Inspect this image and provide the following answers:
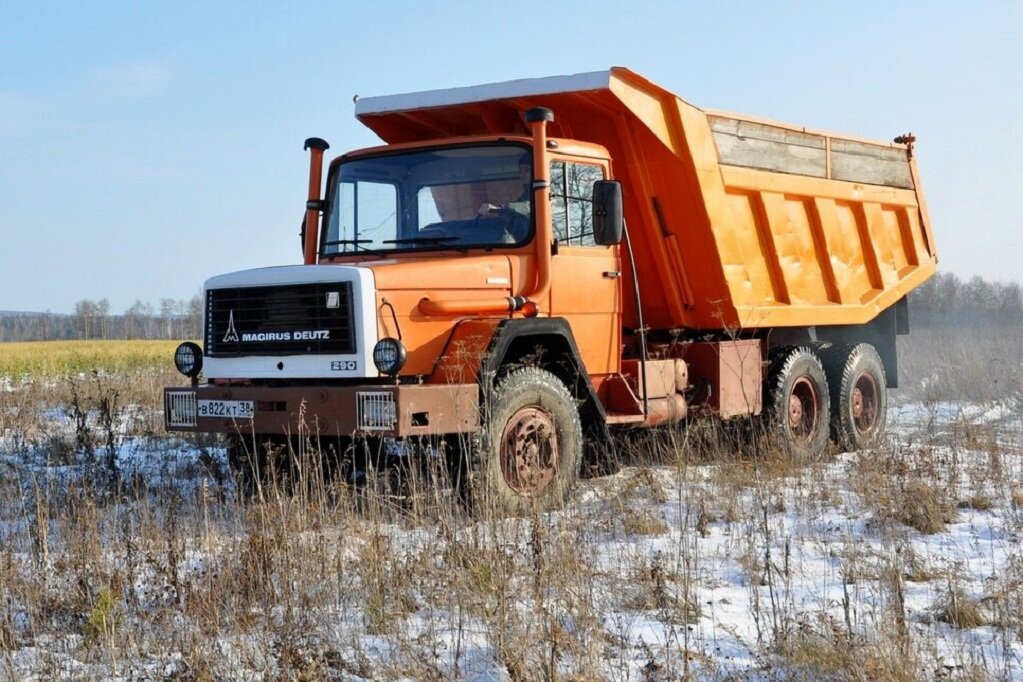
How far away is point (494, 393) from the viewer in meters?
7.10

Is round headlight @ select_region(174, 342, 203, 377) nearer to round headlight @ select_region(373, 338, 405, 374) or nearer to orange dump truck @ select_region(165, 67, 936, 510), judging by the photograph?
orange dump truck @ select_region(165, 67, 936, 510)

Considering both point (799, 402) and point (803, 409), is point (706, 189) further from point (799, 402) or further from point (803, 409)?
point (803, 409)

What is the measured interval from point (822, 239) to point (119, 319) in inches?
2637

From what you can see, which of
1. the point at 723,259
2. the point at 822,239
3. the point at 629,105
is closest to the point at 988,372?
the point at 822,239

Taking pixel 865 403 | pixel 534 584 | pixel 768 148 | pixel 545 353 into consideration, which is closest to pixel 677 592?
pixel 534 584

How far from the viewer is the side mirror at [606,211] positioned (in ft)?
25.2

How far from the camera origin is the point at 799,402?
35.6 feet

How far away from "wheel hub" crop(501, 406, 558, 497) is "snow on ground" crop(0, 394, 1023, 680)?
307 millimetres

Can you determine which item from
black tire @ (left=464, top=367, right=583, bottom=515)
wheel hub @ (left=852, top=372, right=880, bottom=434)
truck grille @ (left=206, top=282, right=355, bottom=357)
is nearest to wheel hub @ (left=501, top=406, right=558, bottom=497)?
black tire @ (left=464, top=367, right=583, bottom=515)

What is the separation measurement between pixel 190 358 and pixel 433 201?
2.04 meters

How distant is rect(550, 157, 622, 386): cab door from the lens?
795 centimetres

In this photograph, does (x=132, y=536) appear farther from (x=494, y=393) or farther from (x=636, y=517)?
(x=636, y=517)

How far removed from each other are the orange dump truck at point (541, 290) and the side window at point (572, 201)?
18 mm

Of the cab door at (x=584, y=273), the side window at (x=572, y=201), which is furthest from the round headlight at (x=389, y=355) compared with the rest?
the side window at (x=572, y=201)
